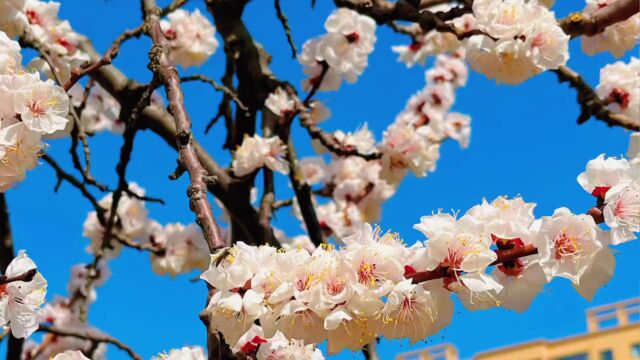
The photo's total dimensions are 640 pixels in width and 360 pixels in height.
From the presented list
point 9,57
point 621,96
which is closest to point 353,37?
point 621,96

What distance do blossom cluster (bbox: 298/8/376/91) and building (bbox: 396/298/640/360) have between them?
2292cm

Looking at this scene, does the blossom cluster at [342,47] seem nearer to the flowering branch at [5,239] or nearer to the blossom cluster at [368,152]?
the blossom cluster at [368,152]

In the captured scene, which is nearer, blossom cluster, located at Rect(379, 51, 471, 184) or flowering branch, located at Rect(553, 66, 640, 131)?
flowering branch, located at Rect(553, 66, 640, 131)

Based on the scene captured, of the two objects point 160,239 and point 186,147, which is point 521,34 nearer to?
point 186,147

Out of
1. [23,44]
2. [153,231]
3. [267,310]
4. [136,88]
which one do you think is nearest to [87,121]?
[153,231]

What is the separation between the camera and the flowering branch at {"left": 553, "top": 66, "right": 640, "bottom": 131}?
2.39 metres

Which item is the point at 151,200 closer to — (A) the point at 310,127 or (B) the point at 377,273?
(A) the point at 310,127

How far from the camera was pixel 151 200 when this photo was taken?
Answer: 221 centimetres

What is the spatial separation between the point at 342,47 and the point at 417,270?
1.76 meters

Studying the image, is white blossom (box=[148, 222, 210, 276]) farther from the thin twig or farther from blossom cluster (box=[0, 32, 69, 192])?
blossom cluster (box=[0, 32, 69, 192])

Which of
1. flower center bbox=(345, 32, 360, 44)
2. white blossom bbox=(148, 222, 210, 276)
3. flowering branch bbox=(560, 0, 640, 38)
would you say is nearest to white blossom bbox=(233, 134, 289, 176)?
flower center bbox=(345, 32, 360, 44)

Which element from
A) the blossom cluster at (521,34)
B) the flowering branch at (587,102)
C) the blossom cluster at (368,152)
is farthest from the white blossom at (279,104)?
the flowering branch at (587,102)

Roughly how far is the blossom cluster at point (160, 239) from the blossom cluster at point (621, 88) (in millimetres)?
1923

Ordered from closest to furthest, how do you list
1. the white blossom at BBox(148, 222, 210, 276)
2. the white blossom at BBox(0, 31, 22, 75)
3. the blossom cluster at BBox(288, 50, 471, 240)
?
1. the white blossom at BBox(0, 31, 22, 75)
2. the blossom cluster at BBox(288, 50, 471, 240)
3. the white blossom at BBox(148, 222, 210, 276)
